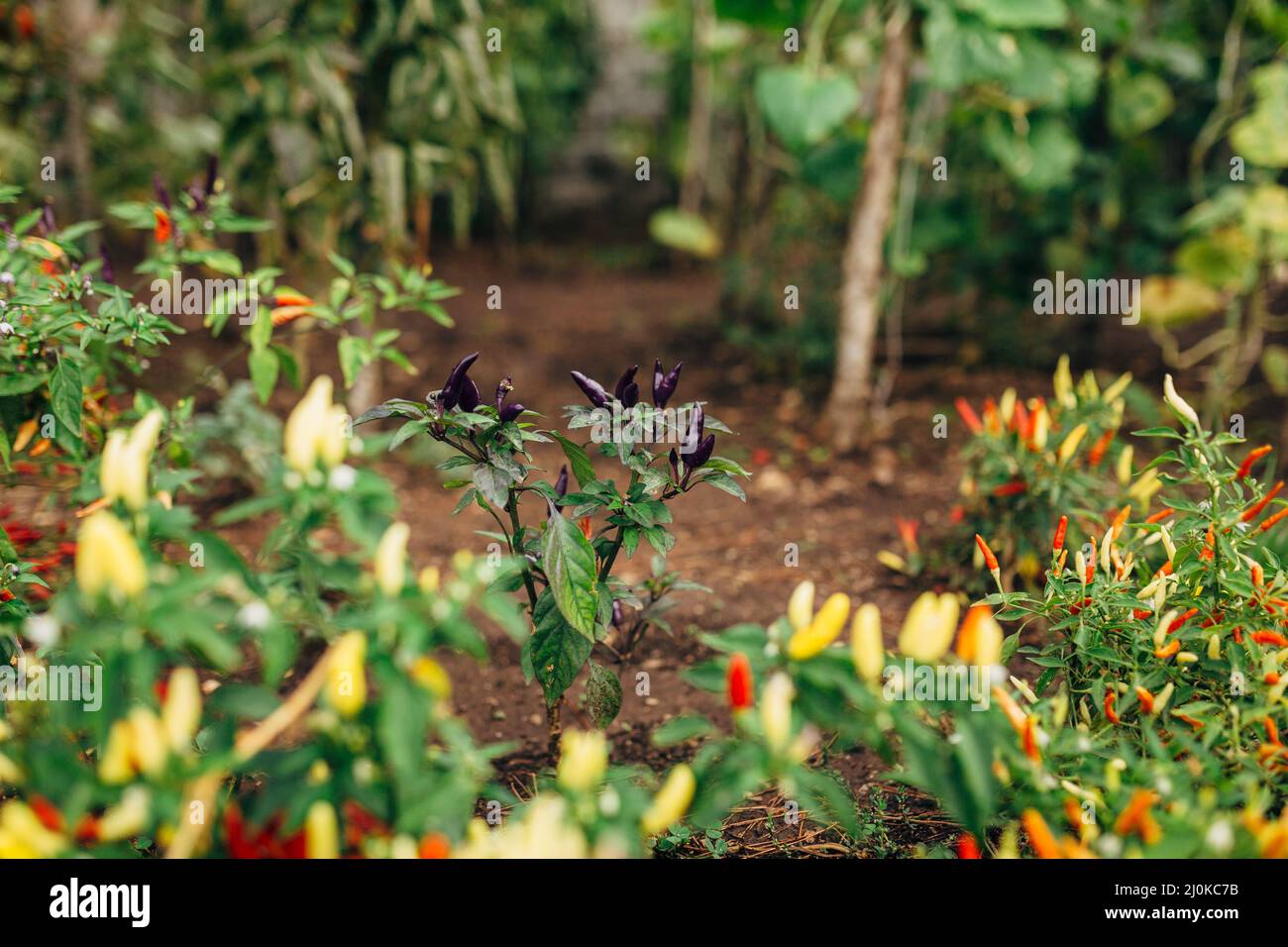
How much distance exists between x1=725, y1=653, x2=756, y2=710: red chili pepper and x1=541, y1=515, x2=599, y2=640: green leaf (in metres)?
0.37

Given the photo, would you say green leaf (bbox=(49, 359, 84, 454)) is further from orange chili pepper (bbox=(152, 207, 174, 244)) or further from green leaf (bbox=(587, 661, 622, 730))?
green leaf (bbox=(587, 661, 622, 730))

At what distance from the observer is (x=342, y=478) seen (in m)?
1.03

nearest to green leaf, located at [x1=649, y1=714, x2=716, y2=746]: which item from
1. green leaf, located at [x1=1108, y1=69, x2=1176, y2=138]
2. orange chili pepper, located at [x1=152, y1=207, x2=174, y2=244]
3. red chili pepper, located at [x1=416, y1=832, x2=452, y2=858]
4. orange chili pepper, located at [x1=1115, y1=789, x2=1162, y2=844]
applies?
red chili pepper, located at [x1=416, y1=832, x2=452, y2=858]

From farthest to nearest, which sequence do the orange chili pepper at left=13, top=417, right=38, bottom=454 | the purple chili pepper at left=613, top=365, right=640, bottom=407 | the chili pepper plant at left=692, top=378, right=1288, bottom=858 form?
the orange chili pepper at left=13, top=417, right=38, bottom=454 → the purple chili pepper at left=613, top=365, right=640, bottom=407 → the chili pepper plant at left=692, top=378, right=1288, bottom=858

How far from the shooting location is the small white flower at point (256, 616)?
38.2 inches

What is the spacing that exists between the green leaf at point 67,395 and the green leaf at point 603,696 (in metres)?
0.95

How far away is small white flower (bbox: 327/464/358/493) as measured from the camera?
103cm

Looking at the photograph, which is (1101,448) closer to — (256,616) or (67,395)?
(256,616)

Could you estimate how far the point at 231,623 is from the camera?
107 centimetres

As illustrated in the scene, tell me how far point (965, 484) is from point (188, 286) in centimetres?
205

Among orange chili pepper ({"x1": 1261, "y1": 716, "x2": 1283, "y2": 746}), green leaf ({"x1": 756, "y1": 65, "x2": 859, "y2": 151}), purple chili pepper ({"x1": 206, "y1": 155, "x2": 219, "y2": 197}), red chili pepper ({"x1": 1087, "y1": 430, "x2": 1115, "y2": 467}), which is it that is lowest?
orange chili pepper ({"x1": 1261, "y1": 716, "x2": 1283, "y2": 746})

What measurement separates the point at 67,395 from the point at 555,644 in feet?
2.98

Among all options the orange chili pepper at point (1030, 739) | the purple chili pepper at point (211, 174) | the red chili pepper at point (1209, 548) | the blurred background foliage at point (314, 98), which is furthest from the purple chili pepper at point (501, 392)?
the blurred background foliage at point (314, 98)
